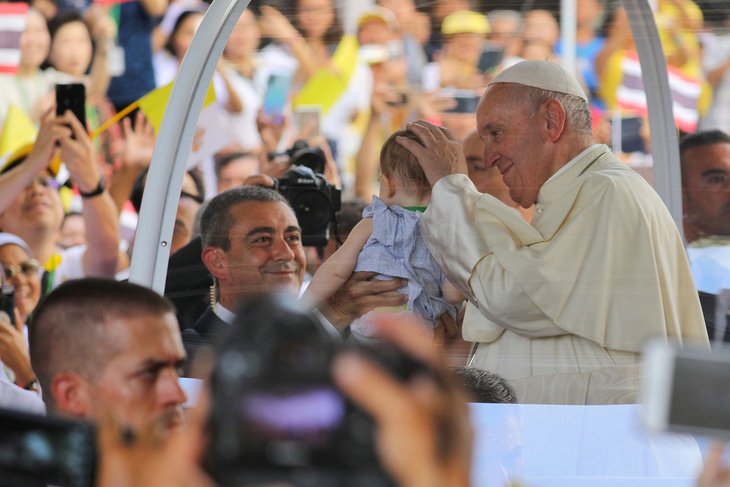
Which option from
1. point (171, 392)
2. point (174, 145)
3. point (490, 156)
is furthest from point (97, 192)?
point (171, 392)

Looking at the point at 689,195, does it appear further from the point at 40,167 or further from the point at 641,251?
the point at 40,167

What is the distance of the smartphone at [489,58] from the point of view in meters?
2.91

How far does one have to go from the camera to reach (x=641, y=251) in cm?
253

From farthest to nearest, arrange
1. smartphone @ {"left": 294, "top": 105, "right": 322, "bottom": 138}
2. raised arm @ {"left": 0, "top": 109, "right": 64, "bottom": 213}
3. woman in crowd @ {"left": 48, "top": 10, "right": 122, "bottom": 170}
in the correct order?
1. woman in crowd @ {"left": 48, "top": 10, "right": 122, "bottom": 170}
2. raised arm @ {"left": 0, "top": 109, "right": 64, "bottom": 213}
3. smartphone @ {"left": 294, "top": 105, "right": 322, "bottom": 138}

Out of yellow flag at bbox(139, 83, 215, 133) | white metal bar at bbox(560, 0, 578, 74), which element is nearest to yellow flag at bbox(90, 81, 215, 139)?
yellow flag at bbox(139, 83, 215, 133)

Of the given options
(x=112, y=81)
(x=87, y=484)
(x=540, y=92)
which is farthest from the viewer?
(x=112, y=81)

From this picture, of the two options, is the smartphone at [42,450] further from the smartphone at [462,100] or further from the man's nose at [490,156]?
the smartphone at [462,100]

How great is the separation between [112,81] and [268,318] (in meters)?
4.22

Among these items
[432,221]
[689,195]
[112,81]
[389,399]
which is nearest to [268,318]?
[389,399]

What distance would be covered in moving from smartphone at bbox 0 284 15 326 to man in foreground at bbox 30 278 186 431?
2.21 m

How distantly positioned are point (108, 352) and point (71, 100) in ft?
6.96

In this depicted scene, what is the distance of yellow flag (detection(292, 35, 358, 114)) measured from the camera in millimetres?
3047

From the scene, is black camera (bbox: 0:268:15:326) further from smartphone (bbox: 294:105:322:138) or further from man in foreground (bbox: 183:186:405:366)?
smartphone (bbox: 294:105:322:138)

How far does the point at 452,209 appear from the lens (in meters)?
2.55
